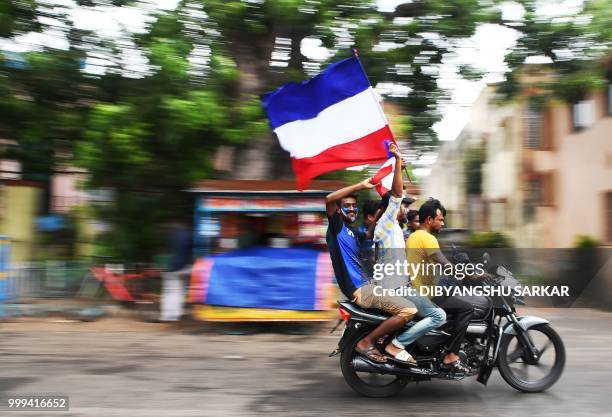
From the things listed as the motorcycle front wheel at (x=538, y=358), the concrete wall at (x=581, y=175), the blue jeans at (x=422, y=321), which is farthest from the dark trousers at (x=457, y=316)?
the concrete wall at (x=581, y=175)

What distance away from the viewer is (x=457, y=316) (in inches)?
211

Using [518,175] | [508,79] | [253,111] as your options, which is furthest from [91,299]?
[518,175]

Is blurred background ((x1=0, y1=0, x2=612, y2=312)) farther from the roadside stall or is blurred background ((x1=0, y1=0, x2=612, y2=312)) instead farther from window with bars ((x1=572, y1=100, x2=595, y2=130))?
window with bars ((x1=572, y1=100, x2=595, y2=130))

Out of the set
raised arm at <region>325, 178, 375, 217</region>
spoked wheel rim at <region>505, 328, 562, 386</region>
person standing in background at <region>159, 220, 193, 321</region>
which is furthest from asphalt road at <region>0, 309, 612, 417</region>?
raised arm at <region>325, 178, 375, 217</region>

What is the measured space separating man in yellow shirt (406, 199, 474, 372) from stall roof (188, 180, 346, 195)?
11.3 ft

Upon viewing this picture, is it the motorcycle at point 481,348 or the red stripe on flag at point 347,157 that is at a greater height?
the red stripe on flag at point 347,157

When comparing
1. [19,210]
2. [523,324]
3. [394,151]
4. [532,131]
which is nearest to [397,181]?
[394,151]

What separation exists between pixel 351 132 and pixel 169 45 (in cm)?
377

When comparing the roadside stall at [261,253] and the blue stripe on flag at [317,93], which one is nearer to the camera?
the blue stripe on flag at [317,93]

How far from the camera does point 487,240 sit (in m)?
16.0

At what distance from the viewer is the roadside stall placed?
8.44 meters

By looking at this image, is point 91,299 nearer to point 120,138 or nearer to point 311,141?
point 120,138

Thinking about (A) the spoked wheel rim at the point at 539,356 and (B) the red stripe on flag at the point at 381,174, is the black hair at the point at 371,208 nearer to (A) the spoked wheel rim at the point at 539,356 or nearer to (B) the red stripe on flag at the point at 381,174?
(B) the red stripe on flag at the point at 381,174

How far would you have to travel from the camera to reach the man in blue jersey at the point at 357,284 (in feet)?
17.4
